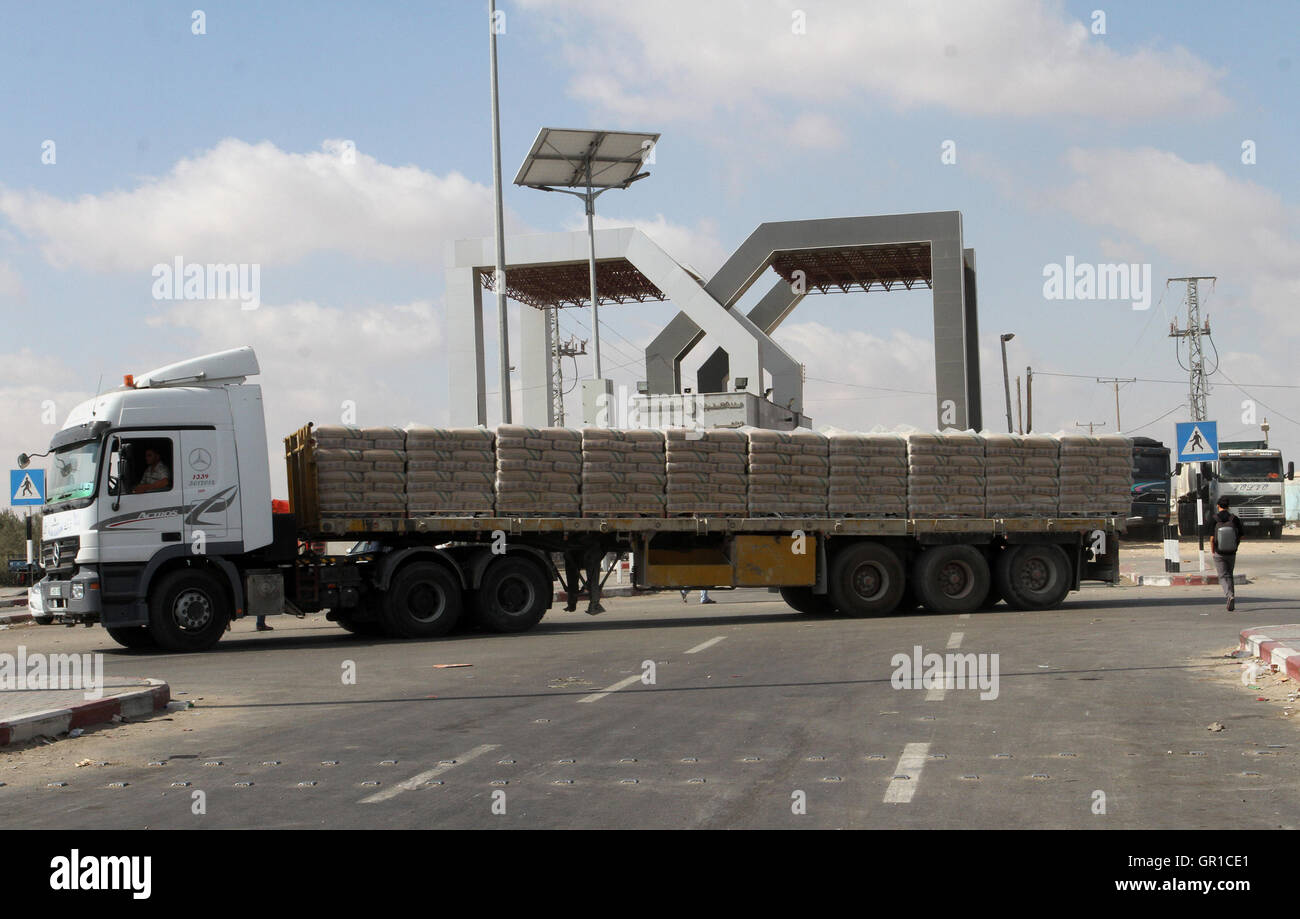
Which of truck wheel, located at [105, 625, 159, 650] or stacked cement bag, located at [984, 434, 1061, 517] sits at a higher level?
stacked cement bag, located at [984, 434, 1061, 517]

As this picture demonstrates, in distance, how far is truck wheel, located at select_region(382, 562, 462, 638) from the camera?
17953 mm

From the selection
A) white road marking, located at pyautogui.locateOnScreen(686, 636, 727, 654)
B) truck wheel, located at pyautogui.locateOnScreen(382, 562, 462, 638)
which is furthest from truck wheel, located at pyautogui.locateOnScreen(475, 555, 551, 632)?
white road marking, located at pyautogui.locateOnScreen(686, 636, 727, 654)

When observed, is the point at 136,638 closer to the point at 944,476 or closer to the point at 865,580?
the point at 865,580

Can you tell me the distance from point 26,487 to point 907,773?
23830mm

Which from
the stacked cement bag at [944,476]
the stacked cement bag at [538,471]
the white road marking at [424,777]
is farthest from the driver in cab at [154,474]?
the stacked cement bag at [944,476]

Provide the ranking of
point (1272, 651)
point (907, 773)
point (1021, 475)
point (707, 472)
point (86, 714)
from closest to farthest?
1. point (907, 773)
2. point (86, 714)
3. point (1272, 651)
4. point (707, 472)
5. point (1021, 475)

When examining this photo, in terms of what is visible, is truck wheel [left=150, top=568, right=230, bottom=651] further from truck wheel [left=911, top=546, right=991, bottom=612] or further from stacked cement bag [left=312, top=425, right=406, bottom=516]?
truck wheel [left=911, top=546, right=991, bottom=612]

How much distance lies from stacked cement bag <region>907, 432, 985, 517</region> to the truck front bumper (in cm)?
1193

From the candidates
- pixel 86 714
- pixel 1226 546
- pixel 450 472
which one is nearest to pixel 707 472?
pixel 450 472

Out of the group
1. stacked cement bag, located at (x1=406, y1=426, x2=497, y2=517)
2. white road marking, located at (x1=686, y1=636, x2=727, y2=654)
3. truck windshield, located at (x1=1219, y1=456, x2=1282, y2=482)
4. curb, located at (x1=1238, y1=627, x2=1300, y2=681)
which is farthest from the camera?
truck windshield, located at (x1=1219, y1=456, x2=1282, y2=482)

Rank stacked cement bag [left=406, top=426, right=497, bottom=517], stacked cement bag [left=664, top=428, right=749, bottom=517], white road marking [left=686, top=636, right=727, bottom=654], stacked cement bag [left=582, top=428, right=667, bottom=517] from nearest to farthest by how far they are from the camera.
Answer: white road marking [left=686, top=636, right=727, bottom=654] < stacked cement bag [left=406, top=426, right=497, bottom=517] < stacked cement bag [left=582, top=428, right=667, bottom=517] < stacked cement bag [left=664, top=428, right=749, bottom=517]

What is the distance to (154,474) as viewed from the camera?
16531mm
